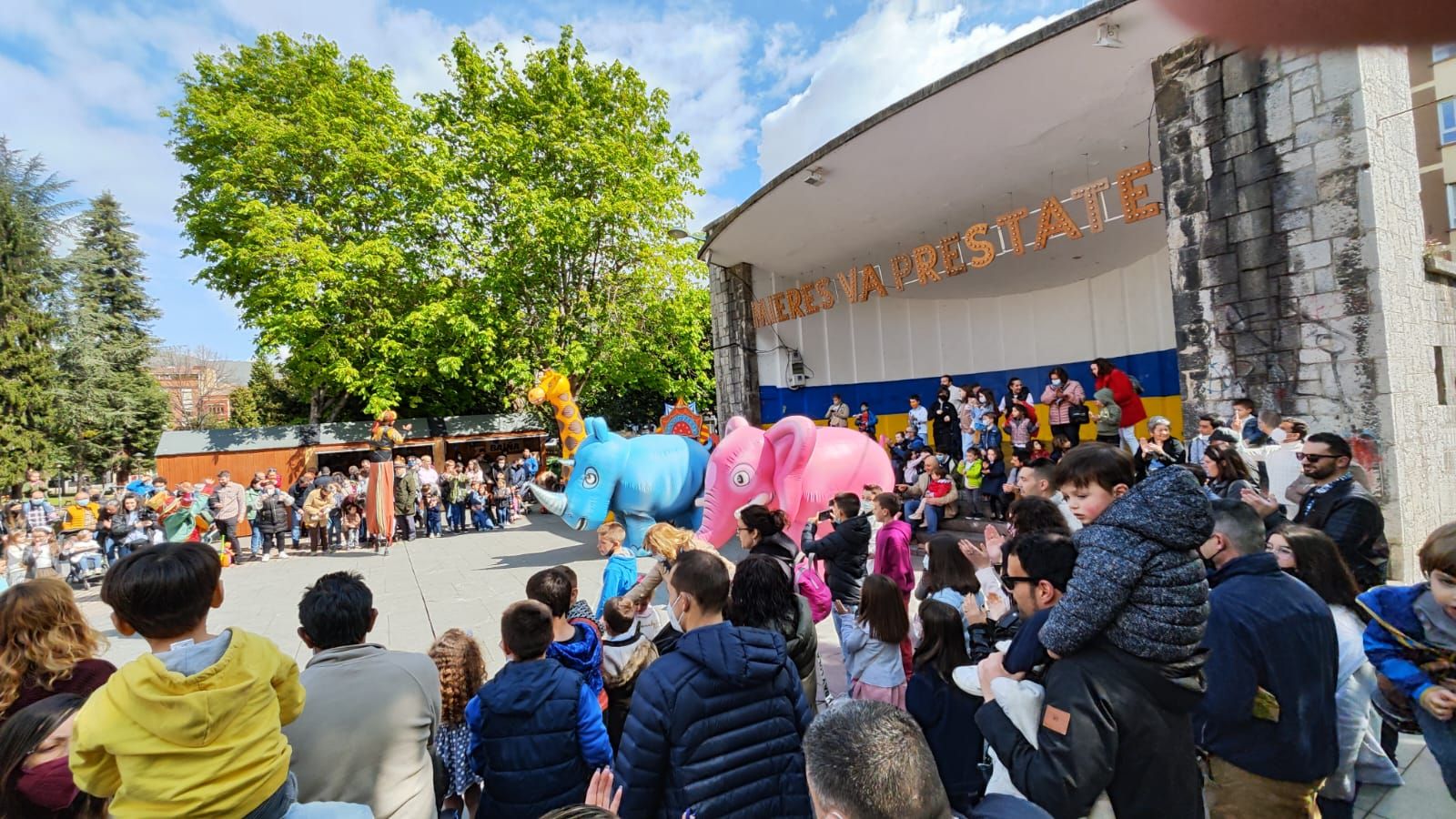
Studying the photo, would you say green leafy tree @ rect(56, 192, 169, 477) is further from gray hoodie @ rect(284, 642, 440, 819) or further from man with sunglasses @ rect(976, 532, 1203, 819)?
man with sunglasses @ rect(976, 532, 1203, 819)

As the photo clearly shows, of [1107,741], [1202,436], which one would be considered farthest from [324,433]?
[1107,741]

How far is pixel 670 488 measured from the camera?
9289 mm

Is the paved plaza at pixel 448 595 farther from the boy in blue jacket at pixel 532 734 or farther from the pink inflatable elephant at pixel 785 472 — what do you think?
the boy in blue jacket at pixel 532 734

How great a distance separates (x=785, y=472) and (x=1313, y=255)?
18.0ft

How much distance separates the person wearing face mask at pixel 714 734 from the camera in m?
2.04

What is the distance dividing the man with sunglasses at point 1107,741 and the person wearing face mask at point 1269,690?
611 mm

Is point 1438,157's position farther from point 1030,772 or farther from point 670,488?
point 1030,772

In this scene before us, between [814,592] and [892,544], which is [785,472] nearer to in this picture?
[892,544]

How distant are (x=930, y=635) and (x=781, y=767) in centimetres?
88

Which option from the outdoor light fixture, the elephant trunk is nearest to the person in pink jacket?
the outdoor light fixture

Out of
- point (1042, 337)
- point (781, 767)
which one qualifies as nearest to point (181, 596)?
point (781, 767)

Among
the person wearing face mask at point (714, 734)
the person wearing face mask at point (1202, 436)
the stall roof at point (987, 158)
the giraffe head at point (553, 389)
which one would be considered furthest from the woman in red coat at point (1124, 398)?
the person wearing face mask at point (714, 734)

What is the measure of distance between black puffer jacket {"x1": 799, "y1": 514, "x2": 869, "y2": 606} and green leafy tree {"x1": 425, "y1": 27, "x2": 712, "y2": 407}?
14.8 metres

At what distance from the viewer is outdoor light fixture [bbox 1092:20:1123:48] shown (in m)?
6.59
